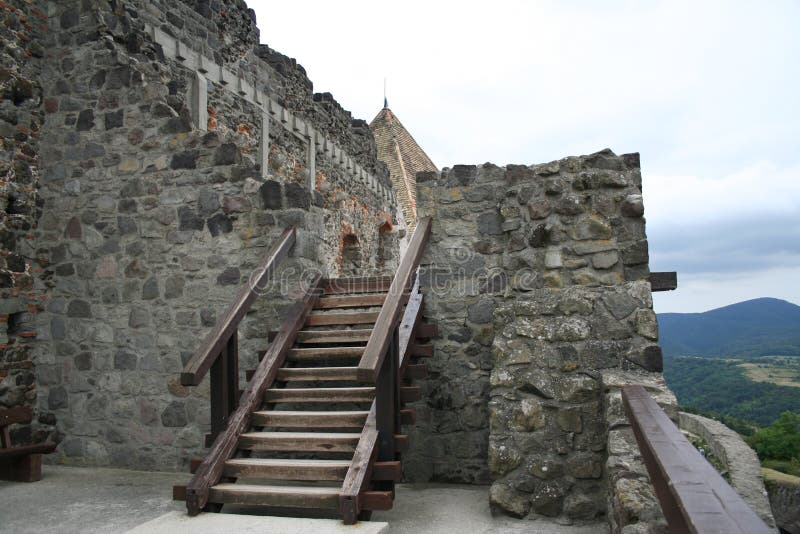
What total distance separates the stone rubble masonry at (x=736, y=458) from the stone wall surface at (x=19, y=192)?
510 cm

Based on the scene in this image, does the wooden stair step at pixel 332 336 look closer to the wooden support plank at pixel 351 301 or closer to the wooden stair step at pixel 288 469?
the wooden support plank at pixel 351 301

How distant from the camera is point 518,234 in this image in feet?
15.5

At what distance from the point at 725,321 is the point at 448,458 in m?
78.7

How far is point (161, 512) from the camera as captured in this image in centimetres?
392

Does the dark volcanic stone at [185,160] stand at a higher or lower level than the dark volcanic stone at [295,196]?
higher

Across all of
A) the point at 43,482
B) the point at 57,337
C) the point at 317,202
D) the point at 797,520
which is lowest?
the point at 797,520

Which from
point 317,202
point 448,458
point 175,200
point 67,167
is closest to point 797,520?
point 448,458

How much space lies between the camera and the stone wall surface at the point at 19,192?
5.22 meters

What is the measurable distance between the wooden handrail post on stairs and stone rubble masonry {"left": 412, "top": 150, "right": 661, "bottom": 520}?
1.42 meters

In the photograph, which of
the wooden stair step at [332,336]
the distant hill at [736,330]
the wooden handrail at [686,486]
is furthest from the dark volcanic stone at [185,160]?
the distant hill at [736,330]

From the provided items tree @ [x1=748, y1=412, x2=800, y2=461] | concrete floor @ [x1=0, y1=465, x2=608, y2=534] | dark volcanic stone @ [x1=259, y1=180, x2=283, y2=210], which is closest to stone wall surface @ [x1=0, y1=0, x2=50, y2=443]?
concrete floor @ [x1=0, y1=465, x2=608, y2=534]

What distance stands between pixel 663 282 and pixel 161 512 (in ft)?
12.1

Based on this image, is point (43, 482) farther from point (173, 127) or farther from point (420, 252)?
point (420, 252)

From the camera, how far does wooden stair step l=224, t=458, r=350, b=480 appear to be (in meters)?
3.63
